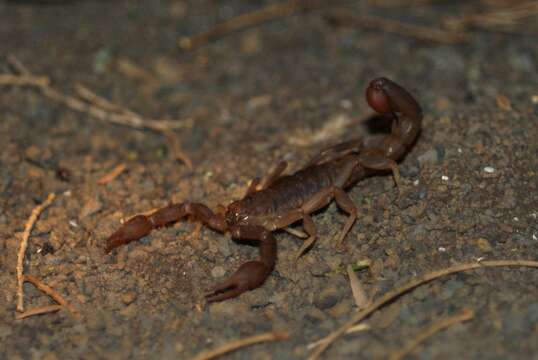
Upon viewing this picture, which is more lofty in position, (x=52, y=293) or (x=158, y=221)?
(x=158, y=221)

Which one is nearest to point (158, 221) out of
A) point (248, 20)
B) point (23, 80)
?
point (23, 80)

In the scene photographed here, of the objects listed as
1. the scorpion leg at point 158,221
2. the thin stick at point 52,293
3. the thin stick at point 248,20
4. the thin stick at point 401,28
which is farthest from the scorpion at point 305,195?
the thin stick at point 248,20

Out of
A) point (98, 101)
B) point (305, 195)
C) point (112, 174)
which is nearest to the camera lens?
point (305, 195)

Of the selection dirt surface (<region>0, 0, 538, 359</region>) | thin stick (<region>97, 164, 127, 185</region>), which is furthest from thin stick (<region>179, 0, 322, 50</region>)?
thin stick (<region>97, 164, 127, 185</region>)

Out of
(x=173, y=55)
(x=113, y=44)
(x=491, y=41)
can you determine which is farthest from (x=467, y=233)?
(x=113, y=44)

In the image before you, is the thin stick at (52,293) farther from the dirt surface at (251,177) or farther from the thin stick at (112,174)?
the thin stick at (112,174)

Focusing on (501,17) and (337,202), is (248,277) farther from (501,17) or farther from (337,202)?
(501,17)
